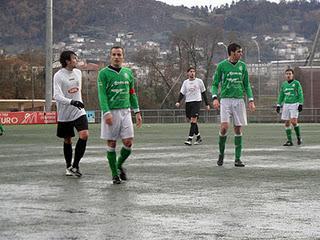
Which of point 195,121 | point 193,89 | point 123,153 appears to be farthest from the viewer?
point 193,89

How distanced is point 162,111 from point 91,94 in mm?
9905

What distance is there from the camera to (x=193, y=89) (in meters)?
21.4

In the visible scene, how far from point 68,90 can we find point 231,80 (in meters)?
3.01

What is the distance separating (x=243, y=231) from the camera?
21.9ft

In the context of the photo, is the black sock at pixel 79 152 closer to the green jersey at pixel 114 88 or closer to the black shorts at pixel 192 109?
the green jersey at pixel 114 88

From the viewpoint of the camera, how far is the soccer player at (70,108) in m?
11.8

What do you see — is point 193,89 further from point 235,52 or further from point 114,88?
point 114,88

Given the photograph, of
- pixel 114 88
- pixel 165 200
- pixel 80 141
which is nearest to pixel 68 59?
pixel 80 141

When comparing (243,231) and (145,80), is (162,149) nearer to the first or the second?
(243,231)

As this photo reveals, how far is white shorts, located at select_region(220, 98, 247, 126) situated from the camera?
43.8 feet

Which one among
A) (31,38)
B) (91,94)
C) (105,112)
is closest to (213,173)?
(105,112)

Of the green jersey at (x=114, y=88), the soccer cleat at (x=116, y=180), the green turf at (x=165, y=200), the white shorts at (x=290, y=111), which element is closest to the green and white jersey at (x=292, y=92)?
the white shorts at (x=290, y=111)

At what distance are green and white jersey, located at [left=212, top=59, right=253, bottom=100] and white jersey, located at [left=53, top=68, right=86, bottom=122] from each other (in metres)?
2.65

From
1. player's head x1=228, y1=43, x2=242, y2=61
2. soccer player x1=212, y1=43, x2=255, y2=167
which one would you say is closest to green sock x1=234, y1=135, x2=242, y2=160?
soccer player x1=212, y1=43, x2=255, y2=167
